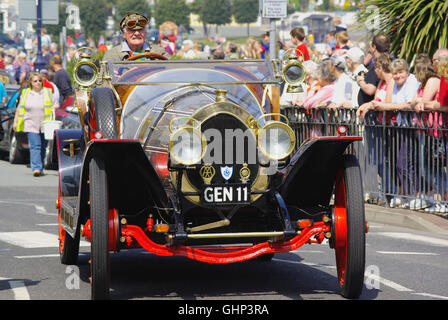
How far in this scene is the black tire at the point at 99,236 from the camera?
6410mm

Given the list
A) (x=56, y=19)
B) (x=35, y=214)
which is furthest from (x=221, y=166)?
(x=56, y=19)

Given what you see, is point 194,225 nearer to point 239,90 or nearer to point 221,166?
point 221,166

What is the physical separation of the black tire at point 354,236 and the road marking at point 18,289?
2300mm

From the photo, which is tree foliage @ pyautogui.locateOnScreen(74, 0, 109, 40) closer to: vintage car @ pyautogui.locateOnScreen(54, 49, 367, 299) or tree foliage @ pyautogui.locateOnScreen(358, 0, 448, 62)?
tree foliage @ pyautogui.locateOnScreen(358, 0, 448, 62)

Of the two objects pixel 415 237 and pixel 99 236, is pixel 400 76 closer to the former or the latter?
pixel 415 237

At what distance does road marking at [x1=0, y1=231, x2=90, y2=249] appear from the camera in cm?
960

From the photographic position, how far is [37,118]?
664 inches

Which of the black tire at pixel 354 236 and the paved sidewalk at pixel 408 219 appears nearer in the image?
the black tire at pixel 354 236

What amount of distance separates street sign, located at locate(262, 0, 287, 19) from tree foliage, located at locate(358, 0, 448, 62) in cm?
168

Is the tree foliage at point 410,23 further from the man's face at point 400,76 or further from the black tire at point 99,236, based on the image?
the black tire at point 99,236

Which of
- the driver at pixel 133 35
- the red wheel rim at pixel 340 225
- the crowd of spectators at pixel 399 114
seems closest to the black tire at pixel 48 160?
the crowd of spectators at pixel 399 114

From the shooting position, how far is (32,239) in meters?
10.0

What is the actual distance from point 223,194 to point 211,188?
0.09 meters
